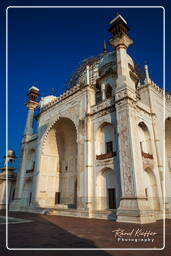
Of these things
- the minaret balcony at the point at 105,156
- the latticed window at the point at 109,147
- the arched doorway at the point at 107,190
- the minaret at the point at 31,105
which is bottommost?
the arched doorway at the point at 107,190

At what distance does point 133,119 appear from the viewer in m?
14.2

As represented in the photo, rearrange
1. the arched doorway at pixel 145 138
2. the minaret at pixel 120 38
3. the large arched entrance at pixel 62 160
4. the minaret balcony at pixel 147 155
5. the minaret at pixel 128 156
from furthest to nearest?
the large arched entrance at pixel 62 160 → the minaret at pixel 120 38 → the arched doorway at pixel 145 138 → the minaret balcony at pixel 147 155 → the minaret at pixel 128 156

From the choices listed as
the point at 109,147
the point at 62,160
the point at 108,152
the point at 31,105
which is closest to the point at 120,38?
the point at 109,147

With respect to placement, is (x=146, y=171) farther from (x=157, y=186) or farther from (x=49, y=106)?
(x=49, y=106)

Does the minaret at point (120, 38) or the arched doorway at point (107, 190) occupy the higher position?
the minaret at point (120, 38)

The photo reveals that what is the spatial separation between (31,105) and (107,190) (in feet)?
63.9

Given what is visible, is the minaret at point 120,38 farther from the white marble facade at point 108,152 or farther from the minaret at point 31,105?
the minaret at point 31,105

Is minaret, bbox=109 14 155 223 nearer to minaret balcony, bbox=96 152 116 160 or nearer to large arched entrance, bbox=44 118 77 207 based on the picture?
minaret balcony, bbox=96 152 116 160

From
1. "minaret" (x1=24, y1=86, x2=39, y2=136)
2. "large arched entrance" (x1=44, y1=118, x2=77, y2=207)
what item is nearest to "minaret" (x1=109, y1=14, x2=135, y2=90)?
"large arched entrance" (x1=44, y1=118, x2=77, y2=207)

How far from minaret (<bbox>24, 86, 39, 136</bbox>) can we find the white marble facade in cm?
344

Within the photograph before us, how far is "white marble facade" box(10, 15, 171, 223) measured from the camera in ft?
43.3

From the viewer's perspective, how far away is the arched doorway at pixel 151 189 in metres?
15.1

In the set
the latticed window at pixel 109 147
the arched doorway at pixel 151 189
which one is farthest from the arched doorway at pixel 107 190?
the arched doorway at pixel 151 189

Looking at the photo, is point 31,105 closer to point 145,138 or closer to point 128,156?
point 145,138
